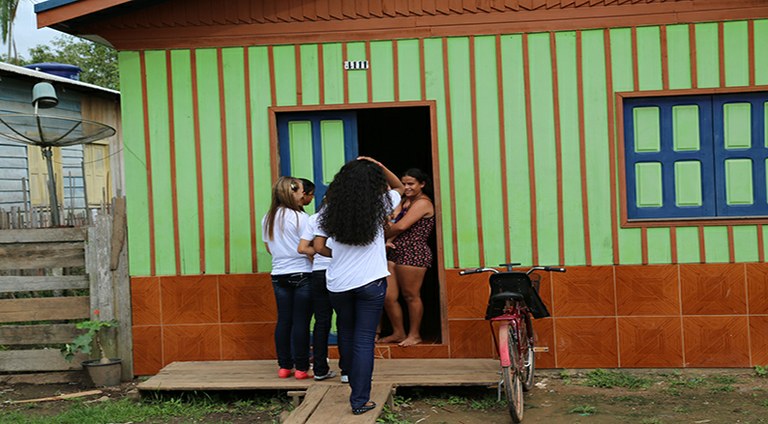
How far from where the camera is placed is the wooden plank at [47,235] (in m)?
8.72

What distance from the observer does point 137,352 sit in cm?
865

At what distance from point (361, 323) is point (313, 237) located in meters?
0.85

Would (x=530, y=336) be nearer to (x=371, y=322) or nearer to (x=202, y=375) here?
(x=371, y=322)

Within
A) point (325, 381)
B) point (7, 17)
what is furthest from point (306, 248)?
point (7, 17)

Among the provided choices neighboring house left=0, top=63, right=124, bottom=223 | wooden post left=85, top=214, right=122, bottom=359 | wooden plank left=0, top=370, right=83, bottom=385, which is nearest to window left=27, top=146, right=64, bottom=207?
neighboring house left=0, top=63, right=124, bottom=223

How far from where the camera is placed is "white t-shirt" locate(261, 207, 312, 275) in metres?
7.36

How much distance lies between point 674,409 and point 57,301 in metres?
5.62

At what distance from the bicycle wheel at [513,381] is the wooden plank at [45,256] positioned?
4.29 metres

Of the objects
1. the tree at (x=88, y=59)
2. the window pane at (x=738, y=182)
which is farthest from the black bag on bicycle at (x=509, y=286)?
the tree at (x=88, y=59)

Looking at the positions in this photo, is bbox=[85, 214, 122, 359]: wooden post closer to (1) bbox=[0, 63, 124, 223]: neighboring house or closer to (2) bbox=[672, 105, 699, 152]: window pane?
(1) bbox=[0, 63, 124, 223]: neighboring house

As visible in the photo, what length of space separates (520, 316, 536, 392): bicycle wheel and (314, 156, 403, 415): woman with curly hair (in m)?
1.42

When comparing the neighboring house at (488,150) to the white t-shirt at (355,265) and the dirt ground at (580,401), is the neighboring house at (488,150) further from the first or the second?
the white t-shirt at (355,265)

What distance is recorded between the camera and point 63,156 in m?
17.0

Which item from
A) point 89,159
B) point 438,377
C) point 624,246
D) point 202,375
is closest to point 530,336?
point 438,377
